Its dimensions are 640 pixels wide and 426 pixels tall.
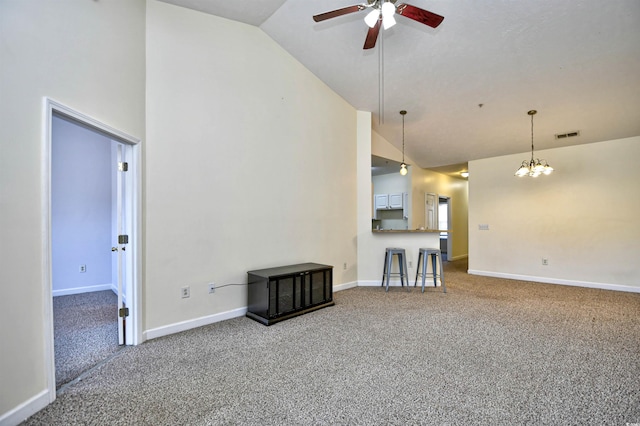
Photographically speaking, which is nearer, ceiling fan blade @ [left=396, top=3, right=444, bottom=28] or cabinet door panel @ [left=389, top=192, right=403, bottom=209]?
ceiling fan blade @ [left=396, top=3, right=444, bottom=28]

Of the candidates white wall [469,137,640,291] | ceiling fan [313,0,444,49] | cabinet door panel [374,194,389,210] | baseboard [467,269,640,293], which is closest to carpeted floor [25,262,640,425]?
baseboard [467,269,640,293]

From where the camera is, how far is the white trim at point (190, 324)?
9.21 ft

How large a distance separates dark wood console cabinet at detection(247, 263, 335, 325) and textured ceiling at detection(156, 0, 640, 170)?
3.07m

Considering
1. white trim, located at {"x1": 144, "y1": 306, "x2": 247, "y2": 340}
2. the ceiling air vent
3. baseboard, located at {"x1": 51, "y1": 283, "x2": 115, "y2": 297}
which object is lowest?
baseboard, located at {"x1": 51, "y1": 283, "x2": 115, "y2": 297}

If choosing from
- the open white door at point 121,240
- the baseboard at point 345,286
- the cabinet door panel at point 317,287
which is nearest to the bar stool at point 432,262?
the baseboard at point 345,286

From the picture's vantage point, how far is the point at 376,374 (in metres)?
2.18

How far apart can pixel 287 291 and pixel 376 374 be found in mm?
1518

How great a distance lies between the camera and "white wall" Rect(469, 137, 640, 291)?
4.88 m

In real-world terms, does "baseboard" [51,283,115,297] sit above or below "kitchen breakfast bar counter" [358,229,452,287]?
below

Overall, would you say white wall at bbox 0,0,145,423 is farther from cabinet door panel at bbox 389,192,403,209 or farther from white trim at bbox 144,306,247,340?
cabinet door panel at bbox 389,192,403,209

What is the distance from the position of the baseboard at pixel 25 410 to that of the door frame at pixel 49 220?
0.15 feet

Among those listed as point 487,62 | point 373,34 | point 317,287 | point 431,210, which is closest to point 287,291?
point 317,287

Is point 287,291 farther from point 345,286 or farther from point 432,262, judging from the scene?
point 432,262

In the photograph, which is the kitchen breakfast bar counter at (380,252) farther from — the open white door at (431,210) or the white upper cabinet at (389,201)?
the open white door at (431,210)
